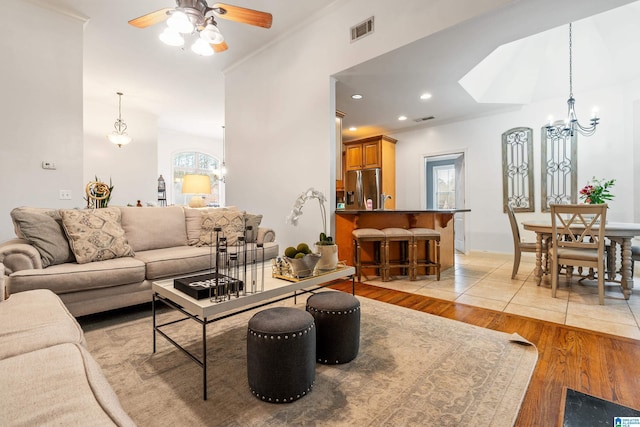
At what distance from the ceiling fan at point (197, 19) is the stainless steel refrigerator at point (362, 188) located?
13.8 feet

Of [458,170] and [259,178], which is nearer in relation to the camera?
[259,178]

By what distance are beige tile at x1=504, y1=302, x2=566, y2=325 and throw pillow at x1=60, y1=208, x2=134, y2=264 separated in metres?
3.53

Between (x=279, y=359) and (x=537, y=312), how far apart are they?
2.44 meters

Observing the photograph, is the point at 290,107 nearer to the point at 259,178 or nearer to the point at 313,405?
the point at 259,178

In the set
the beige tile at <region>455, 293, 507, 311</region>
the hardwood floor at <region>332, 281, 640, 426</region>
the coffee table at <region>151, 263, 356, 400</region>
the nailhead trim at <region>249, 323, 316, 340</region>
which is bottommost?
the hardwood floor at <region>332, 281, 640, 426</region>

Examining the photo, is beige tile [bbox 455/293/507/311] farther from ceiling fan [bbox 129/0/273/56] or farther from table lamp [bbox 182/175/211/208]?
table lamp [bbox 182/175/211/208]

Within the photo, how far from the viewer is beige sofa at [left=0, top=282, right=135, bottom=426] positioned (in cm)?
64

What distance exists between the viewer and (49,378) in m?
0.80

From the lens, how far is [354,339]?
1.73 metres

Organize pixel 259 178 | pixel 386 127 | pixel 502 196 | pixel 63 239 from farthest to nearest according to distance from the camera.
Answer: pixel 386 127, pixel 502 196, pixel 259 178, pixel 63 239

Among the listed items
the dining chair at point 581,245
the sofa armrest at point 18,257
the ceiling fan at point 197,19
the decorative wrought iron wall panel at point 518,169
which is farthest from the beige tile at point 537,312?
the sofa armrest at point 18,257

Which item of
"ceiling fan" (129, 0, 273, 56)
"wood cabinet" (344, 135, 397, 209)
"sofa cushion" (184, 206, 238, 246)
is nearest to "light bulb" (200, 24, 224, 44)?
"ceiling fan" (129, 0, 273, 56)

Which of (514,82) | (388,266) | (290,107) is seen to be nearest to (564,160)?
(514,82)

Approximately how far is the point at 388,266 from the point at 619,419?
2409mm
